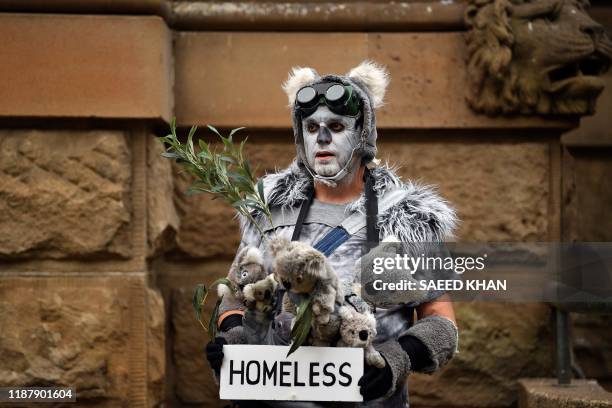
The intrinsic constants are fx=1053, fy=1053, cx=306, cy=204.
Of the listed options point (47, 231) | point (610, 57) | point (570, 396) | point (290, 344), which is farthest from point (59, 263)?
point (610, 57)

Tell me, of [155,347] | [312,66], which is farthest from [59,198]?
[312,66]

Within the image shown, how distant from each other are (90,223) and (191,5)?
1.21 meters

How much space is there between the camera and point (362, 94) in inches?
144

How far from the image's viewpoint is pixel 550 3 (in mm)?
5105

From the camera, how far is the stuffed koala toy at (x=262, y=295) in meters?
3.36

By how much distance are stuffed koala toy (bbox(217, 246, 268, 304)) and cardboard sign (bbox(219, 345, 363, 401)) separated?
241 millimetres

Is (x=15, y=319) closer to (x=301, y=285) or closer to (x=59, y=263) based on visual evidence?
(x=59, y=263)

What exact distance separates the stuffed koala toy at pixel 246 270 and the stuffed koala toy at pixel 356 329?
379mm

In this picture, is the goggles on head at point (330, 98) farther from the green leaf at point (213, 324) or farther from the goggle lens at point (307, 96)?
the green leaf at point (213, 324)

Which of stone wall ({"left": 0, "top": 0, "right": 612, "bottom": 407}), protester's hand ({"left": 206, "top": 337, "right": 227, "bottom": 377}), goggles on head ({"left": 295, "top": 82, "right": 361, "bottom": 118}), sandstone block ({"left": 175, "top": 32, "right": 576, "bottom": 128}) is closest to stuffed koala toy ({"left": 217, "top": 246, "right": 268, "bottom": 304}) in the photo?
protester's hand ({"left": 206, "top": 337, "right": 227, "bottom": 377})

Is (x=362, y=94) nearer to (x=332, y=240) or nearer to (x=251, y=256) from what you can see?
(x=332, y=240)

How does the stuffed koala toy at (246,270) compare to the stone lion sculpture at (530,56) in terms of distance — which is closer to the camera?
the stuffed koala toy at (246,270)

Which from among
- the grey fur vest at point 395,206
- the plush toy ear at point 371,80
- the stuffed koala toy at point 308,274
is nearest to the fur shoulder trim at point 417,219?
the grey fur vest at point 395,206

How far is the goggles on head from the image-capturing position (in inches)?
141
